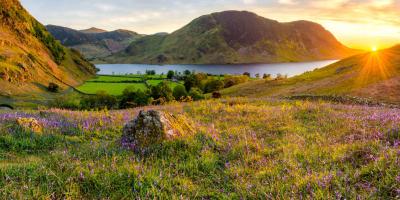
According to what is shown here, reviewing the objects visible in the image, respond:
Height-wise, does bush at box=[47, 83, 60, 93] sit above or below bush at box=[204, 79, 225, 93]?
below

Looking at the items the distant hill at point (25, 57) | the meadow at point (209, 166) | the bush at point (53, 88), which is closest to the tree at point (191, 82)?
the bush at point (53, 88)

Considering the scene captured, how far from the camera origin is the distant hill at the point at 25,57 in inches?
4594

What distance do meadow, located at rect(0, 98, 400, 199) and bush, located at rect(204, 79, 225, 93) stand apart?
108 metres

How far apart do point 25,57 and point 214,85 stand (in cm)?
9108

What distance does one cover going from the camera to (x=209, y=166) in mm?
6305

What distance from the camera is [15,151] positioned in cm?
768

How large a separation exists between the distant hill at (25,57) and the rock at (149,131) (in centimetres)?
11790

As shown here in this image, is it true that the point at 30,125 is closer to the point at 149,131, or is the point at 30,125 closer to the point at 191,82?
the point at 149,131

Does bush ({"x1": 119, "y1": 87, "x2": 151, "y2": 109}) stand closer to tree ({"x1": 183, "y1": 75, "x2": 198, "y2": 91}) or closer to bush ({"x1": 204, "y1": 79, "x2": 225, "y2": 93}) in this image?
bush ({"x1": 204, "y1": 79, "x2": 225, "y2": 93})

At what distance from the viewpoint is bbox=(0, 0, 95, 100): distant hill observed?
116688mm

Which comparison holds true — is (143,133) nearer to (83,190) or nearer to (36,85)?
(83,190)

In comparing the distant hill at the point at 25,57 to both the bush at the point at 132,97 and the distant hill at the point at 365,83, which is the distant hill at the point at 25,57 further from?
the distant hill at the point at 365,83

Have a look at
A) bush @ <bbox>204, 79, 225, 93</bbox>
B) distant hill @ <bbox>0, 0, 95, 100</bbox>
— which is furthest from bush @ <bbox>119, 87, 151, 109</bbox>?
distant hill @ <bbox>0, 0, 95, 100</bbox>

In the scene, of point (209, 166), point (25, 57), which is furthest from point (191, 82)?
point (209, 166)
